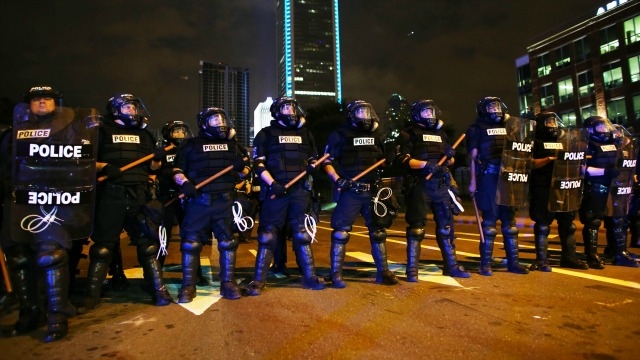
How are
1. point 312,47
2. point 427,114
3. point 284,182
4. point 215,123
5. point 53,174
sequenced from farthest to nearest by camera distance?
1. point 312,47
2. point 427,114
3. point 284,182
4. point 215,123
5. point 53,174

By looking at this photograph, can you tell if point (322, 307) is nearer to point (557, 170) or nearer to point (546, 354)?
point (546, 354)

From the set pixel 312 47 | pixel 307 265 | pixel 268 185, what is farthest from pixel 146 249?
pixel 312 47

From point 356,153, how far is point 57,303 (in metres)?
3.49

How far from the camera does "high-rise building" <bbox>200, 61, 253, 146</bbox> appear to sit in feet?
277

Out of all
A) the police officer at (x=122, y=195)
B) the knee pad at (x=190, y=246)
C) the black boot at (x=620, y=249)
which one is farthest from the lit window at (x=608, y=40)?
the police officer at (x=122, y=195)

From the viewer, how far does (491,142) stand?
5.95m

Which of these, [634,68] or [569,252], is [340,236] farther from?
[634,68]

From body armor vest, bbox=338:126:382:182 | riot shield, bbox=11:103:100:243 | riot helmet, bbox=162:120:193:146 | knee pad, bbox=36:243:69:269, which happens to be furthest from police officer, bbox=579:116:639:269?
knee pad, bbox=36:243:69:269

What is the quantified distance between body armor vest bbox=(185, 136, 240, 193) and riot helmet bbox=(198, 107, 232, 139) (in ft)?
0.34

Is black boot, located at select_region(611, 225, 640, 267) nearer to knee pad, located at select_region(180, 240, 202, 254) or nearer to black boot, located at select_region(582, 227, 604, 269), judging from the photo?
black boot, located at select_region(582, 227, 604, 269)

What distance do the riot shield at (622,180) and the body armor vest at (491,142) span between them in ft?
6.36

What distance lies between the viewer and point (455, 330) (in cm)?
353

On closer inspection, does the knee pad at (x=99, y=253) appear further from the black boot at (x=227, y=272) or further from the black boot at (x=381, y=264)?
the black boot at (x=381, y=264)

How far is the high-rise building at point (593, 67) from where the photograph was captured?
35375mm
